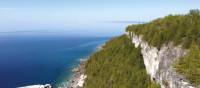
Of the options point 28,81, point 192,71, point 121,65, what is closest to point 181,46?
point 192,71

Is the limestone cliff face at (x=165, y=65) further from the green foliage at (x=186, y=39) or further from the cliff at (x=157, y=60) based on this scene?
the green foliage at (x=186, y=39)

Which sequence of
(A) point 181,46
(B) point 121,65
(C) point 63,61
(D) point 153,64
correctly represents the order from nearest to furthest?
(A) point 181,46 → (D) point 153,64 → (B) point 121,65 → (C) point 63,61

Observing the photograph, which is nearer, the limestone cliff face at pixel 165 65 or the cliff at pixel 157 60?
the limestone cliff face at pixel 165 65

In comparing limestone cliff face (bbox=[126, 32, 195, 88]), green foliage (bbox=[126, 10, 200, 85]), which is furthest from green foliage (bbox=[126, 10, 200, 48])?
limestone cliff face (bbox=[126, 32, 195, 88])

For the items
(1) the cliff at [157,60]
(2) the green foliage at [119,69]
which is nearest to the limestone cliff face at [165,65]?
(1) the cliff at [157,60]

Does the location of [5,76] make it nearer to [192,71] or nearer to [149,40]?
[149,40]

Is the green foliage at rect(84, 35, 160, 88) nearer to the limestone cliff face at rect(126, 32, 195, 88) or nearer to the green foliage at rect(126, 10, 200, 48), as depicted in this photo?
the limestone cliff face at rect(126, 32, 195, 88)

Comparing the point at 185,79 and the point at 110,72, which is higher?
the point at 185,79
